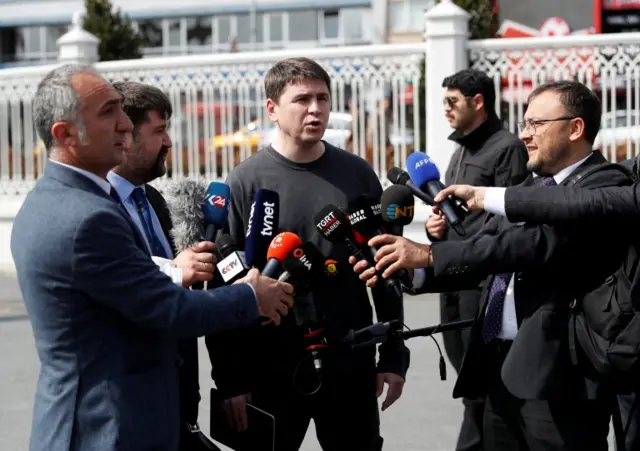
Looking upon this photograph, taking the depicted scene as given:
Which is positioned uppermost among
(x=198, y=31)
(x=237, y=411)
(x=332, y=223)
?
(x=198, y=31)

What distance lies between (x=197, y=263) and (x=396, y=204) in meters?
0.73

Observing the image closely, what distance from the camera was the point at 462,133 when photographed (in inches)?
280

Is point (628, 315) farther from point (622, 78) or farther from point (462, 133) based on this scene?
point (622, 78)

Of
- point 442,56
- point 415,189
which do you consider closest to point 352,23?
point 442,56

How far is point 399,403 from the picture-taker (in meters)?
7.46

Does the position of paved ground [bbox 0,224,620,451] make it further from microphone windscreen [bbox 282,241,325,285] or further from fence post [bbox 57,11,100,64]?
fence post [bbox 57,11,100,64]

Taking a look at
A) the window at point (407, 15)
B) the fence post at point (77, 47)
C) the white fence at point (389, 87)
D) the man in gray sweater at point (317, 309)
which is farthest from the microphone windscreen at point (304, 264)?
the window at point (407, 15)

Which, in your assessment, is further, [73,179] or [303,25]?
[303,25]

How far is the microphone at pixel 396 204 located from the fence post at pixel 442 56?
789 centimetres

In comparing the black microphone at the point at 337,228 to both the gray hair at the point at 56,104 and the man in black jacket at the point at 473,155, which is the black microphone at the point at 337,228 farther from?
the man in black jacket at the point at 473,155

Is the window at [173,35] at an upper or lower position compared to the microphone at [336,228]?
upper

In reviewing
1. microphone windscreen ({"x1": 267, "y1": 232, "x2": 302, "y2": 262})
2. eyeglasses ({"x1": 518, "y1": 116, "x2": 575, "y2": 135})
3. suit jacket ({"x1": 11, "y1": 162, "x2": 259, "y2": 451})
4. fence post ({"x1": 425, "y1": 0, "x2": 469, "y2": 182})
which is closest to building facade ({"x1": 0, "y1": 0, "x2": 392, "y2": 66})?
fence post ({"x1": 425, "y1": 0, "x2": 469, "y2": 182})

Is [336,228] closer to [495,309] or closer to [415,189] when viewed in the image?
[415,189]

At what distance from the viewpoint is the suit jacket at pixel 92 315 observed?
3.09m
